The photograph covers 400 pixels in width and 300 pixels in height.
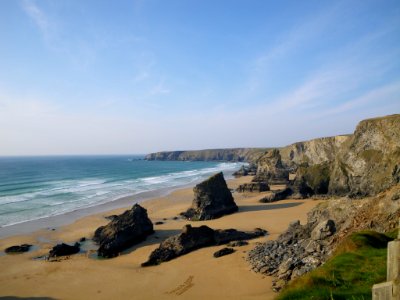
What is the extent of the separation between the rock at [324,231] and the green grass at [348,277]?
550 cm

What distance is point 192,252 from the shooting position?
2584cm

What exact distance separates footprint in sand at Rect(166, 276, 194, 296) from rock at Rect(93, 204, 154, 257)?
10110 millimetres

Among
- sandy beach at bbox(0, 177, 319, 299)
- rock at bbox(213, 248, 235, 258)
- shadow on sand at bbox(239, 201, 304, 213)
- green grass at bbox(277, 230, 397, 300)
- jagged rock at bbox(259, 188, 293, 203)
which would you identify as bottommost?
sandy beach at bbox(0, 177, 319, 299)

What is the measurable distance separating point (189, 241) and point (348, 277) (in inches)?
645

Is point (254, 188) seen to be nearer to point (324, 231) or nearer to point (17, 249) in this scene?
point (324, 231)

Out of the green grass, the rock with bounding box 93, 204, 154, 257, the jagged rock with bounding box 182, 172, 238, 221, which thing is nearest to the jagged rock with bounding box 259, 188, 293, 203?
the jagged rock with bounding box 182, 172, 238, 221

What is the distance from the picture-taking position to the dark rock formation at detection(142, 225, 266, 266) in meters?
25.2

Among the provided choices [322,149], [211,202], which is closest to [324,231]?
[211,202]

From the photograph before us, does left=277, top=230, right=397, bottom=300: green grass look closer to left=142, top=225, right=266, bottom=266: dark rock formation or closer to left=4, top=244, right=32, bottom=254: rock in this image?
left=142, top=225, right=266, bottom=266: dark rock formation

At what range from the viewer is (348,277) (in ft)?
38.5

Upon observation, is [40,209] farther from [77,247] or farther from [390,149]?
[390,149]

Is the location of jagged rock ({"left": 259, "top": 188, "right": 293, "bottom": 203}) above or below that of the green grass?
below

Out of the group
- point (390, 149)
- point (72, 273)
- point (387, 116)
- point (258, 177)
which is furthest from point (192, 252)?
point (258, 177)

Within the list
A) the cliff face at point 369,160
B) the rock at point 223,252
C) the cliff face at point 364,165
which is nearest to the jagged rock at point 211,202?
the rock at point 223,252
